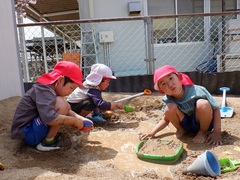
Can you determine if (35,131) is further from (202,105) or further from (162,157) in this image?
(202,105)

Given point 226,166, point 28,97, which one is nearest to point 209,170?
point 226,166

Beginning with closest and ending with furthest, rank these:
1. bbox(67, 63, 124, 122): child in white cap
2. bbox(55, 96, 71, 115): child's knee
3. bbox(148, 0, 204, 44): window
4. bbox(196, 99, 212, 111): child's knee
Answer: bbox(55, 96, 71, 115): child's knee, bbox(196, 99, 212, 111): child's knee, bbox(67, 63, 124, 122): child in white cap, bbox(148, 0, 204, 44): window

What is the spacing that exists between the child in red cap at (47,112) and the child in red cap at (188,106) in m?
0.70

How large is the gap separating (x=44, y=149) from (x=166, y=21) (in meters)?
5.56

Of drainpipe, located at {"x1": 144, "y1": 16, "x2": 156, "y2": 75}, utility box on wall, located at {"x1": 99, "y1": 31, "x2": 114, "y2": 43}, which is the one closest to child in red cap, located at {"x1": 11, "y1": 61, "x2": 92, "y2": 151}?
drainpipe, located at {"x1": 144, "y1": 16, "x2": 156, "y2": 75}

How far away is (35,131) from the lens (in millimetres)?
2117

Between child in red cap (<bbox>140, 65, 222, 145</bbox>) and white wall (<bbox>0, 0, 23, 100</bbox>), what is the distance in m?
1.81

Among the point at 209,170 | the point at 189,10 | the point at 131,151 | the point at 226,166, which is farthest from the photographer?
the point at 189,10

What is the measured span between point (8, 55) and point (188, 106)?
7.44 feet

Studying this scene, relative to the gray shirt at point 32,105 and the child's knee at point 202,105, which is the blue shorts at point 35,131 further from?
the child's knee at point 202,105

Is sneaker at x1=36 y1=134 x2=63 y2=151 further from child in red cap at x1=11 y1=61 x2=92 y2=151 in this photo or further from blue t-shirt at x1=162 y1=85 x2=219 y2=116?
blue t-shirt at x1=162 y1=85 x2=219 y2=116

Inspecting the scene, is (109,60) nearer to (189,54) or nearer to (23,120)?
(189,54)

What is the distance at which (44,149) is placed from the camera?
2189mm

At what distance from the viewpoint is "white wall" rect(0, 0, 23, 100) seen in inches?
130
